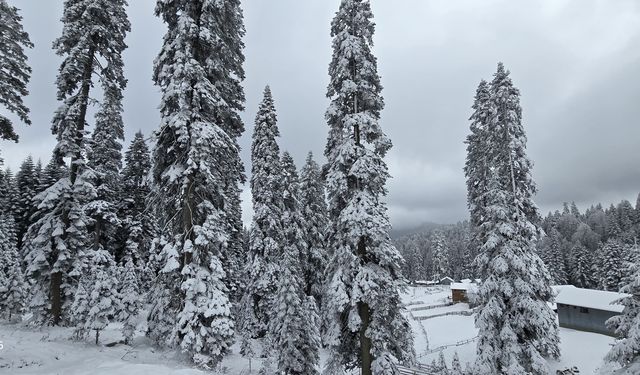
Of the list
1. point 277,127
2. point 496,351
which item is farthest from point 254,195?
point 496,351

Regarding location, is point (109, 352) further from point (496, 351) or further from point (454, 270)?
point (454, 270)

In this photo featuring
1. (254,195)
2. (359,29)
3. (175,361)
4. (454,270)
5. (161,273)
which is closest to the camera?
(175,361)

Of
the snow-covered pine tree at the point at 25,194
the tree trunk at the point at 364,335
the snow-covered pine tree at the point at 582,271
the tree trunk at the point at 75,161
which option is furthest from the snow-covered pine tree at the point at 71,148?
the snow-covered pine tree at the point at 582,271

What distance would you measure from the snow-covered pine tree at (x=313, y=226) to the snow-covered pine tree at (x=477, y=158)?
1265 cm

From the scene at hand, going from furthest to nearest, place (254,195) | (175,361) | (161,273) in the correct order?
(254,195), (161,273), (175,361)

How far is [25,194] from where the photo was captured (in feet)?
197

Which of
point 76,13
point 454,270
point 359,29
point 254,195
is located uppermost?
point 76,13

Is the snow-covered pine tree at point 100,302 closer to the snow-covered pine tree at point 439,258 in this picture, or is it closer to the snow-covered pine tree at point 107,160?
the snow-covered pine tree at point 107,160

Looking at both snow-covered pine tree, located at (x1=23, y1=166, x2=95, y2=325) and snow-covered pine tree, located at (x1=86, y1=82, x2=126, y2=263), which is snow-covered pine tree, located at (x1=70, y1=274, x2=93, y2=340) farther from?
snow-covered pine tree, located at (x1=86, y1=82, x2=126, y2=263)

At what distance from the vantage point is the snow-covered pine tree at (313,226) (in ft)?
113

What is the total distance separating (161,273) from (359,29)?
42.0ft

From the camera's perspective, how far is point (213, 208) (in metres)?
13.3

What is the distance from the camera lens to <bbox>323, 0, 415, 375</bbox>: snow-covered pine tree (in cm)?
1382

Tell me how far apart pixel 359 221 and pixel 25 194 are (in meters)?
68.9
